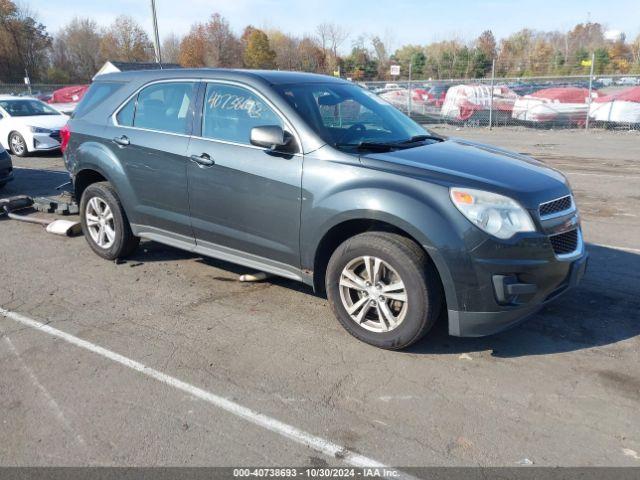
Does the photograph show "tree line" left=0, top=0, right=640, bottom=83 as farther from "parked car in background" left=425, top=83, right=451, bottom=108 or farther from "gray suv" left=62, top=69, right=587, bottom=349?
"gray suv" left=62, top=69, right=587, bottom=349

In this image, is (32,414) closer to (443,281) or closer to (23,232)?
(443,281)

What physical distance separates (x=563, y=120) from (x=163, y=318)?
757 inches

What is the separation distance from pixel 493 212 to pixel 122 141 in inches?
139

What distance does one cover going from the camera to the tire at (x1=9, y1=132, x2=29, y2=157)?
1388cm

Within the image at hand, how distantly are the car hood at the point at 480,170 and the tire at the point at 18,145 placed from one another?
1263 centimetres

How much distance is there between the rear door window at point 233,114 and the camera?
4395 mm

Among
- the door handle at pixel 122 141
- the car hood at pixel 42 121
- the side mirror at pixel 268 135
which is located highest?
the side mirror at pixel 268 135

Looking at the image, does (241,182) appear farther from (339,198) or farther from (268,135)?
(339,198)

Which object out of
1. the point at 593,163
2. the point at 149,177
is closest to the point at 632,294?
the point at 149,177

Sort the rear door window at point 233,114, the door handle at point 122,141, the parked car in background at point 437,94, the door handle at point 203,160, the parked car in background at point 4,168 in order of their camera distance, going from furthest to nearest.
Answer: the parked car in background at point 437,94 < the parked car in background at point 4,168 < the door handle at point 122,141 < the door handle at point 203,160 < the rear door window at point 233,114

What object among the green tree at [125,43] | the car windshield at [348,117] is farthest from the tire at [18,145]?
the green tree at [125,43]

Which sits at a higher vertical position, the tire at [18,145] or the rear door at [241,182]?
the rear door at [241,182]

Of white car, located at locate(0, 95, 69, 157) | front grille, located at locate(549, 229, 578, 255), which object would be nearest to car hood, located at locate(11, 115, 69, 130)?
white car, located at locate(0, 95, 69, 157)

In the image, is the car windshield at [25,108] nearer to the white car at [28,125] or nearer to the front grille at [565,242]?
the white car at [28,125]
